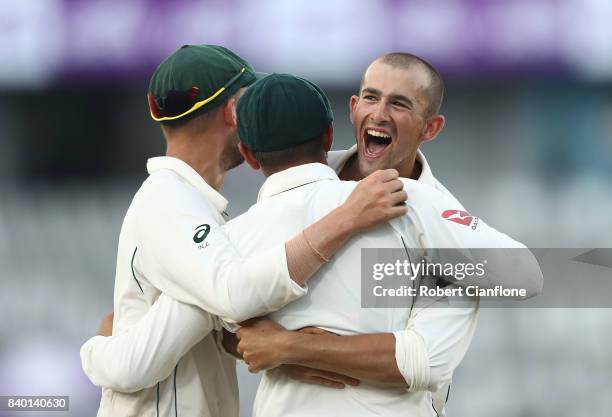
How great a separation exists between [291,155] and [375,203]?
0.75ft

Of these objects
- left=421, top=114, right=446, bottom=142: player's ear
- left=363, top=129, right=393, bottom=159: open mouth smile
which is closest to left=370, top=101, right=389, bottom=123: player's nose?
left=363, top=129, right=393, bottom=159: open mouth smile

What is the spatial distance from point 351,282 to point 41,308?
4.01 m

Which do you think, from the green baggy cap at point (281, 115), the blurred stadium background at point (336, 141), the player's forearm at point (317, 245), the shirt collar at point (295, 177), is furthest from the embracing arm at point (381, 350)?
the blurred stadium background at point (336, 141)

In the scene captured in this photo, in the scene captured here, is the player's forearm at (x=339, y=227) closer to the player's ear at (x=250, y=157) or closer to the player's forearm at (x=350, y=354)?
the player's forearm at (x=350, y=354)

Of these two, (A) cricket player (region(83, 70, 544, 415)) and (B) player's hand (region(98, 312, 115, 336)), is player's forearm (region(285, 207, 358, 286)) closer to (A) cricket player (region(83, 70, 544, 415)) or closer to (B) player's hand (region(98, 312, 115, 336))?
(A) cricket player (region(83, 70, 544, 415))

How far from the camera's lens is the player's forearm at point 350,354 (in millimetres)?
2236

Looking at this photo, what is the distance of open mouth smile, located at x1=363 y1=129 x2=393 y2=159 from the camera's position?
289 centimetres

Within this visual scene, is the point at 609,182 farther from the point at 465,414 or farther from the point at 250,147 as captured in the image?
the point at 250,147

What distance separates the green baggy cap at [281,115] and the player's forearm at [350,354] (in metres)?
0.42

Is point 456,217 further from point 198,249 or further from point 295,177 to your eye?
point 198,249

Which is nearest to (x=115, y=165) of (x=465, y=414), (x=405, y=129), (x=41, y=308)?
(x=41, y=308)

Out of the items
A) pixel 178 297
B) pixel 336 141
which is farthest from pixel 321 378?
pixel 336 141

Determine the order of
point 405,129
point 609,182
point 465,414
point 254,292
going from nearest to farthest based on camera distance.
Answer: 1. point 254,292
2. point 405,129
3. point 465,414
4. point 609,182

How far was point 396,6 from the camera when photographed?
5.93 metres
